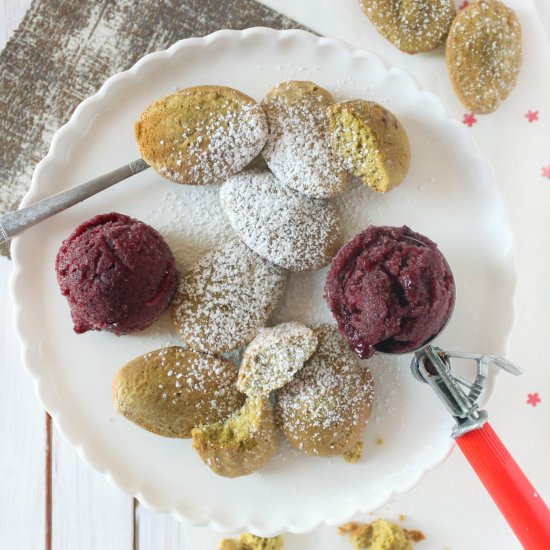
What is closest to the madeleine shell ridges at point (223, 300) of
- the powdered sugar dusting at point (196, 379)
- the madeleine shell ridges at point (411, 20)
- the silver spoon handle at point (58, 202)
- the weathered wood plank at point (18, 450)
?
the powdered sugar dusting at point (196, 379)

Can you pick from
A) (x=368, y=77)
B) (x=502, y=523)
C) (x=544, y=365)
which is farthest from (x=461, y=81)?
(x=502, y=523)

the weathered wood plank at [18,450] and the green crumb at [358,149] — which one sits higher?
the green crumb at [358,149]

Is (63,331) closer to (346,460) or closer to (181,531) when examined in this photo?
(181,531)

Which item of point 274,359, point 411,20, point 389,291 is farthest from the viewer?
point 411,20

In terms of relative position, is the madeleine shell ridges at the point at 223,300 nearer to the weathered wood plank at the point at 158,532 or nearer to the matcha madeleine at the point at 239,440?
the matcha madeleine at the point at 239,440

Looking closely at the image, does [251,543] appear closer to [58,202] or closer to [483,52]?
[58,202]

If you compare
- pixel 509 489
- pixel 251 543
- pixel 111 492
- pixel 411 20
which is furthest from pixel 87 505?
pixel 411 20
